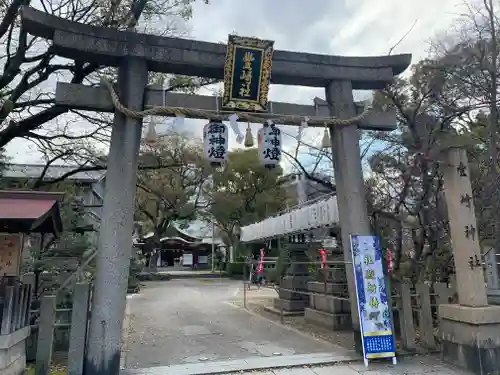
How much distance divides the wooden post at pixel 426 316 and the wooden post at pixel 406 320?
0.26 m

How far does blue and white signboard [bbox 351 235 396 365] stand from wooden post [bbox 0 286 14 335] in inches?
212

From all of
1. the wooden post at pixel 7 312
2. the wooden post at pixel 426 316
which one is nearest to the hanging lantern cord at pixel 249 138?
the wooden post at pixel 426 316

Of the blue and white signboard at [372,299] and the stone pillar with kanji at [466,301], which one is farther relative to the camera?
the blue and white signboard at [372,299]

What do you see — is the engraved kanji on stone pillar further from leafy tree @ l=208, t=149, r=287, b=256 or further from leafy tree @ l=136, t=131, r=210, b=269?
leafy tree @ l=208, t=149, r=287, b=256

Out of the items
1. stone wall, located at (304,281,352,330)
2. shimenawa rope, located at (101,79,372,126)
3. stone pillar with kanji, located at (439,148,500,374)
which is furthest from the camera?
stone wall, located at (304,281,352,330)

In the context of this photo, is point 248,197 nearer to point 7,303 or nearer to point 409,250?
point 409,250

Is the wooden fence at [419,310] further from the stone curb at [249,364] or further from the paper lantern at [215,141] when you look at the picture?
the paper lantern at [215,141]

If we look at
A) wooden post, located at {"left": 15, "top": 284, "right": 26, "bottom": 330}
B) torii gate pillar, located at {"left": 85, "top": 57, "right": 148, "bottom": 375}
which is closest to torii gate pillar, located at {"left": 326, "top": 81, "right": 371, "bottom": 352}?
torii gate pillar, located at {"left": 85, "top": 57, "right": 148, "bottom": 375}

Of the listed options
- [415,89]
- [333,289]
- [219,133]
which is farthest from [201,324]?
[415,89]

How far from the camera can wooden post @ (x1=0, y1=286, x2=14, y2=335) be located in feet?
15.9

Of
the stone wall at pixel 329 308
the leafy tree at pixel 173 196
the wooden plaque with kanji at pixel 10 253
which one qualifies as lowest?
the stone wall at pixel 329 308

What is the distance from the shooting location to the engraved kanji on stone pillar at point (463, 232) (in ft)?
20.9

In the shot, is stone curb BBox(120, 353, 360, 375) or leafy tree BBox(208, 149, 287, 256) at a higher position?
leafy tree BBox(208, 149, 287, 256)

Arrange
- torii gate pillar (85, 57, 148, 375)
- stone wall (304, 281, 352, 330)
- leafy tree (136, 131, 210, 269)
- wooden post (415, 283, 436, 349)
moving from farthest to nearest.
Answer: leafy tree (136, 131, 210, 269), stone wall (304, 281, 352, 330), wooden post (415, 283, 436, 349), torii gate pillar (85, 57, 148, 375)
